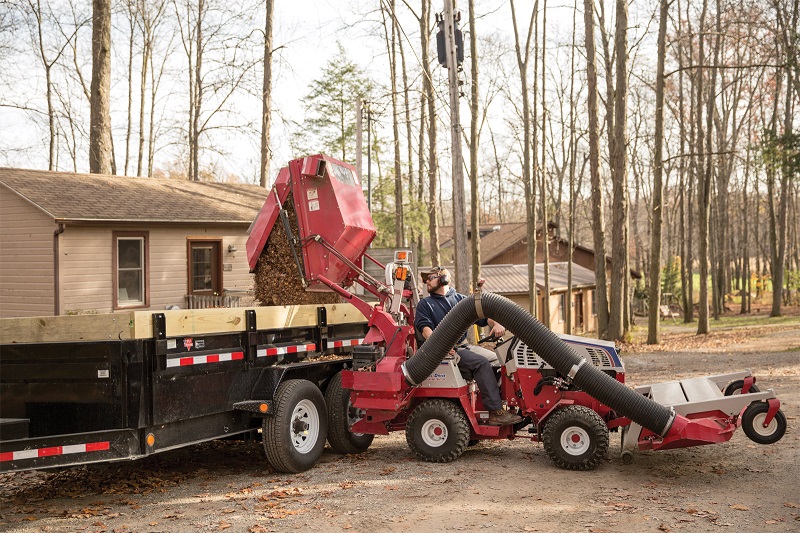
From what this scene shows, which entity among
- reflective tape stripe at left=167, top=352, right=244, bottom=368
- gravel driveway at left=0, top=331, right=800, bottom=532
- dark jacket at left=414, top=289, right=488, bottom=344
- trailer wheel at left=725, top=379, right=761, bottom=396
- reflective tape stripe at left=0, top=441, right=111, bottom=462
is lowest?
gravel driveway at left=0, top=331, right=800, bottom=532

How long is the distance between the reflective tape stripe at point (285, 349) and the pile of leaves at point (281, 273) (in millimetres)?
1204

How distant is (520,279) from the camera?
4066cm

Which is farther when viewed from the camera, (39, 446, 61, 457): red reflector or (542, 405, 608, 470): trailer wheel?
(542, 405, 608, 470): trailer wheel

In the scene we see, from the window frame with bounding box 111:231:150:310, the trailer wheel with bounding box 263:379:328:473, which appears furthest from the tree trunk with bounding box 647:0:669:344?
the trailer wheel with bounding box 263:379:328:473

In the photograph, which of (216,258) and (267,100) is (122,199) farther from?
(267,100)

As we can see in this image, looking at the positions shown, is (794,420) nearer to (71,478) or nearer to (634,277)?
(71,478)

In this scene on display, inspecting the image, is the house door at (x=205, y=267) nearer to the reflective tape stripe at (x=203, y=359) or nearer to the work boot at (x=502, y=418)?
the reflective tape stripe at (x=203, y=359)

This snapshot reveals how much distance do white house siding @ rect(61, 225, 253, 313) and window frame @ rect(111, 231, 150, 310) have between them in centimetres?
7

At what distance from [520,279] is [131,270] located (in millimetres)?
26502

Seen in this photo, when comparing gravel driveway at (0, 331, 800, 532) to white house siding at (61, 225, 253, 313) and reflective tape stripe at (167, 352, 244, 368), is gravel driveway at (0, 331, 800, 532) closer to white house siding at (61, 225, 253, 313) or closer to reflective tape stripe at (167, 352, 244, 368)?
reflective tape stripe at (167, 352, 244, 368)

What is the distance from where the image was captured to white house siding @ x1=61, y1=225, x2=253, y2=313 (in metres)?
16.2

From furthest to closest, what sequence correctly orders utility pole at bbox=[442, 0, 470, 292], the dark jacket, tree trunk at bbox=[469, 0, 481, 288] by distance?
tree trunk at bbox=[469, 0, 481, 288], utility pole at bbox=[442, 0, 470, 292], the dark jacket

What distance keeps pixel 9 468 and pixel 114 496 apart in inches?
57.8

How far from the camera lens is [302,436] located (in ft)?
25.4
